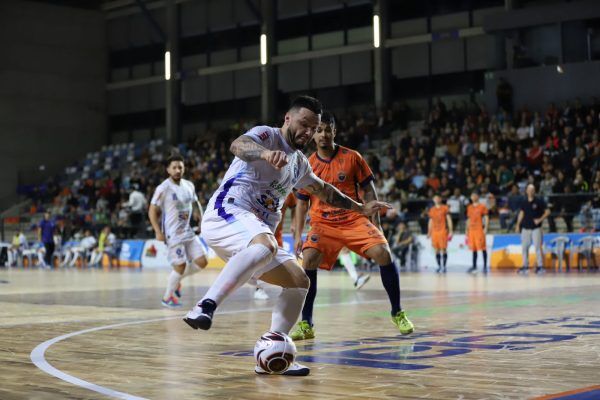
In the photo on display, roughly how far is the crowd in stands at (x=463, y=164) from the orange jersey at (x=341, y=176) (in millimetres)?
16708

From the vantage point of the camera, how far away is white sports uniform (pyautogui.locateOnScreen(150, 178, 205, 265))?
50.4ft

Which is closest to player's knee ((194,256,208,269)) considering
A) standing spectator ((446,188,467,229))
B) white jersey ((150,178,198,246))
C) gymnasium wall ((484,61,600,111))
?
white jersey ((150,178,198,246))

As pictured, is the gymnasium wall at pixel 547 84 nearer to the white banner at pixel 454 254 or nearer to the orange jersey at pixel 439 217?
the white banner at pixel 454 254

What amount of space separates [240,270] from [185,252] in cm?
868

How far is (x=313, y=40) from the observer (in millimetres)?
47656

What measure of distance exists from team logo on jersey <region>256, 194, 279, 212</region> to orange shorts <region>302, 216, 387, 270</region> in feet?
9.61

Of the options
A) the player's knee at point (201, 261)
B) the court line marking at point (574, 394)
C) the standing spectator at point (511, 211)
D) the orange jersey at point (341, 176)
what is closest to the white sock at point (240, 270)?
the court line marking at point (574, 394)

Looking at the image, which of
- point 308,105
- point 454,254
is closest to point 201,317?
point 308,105

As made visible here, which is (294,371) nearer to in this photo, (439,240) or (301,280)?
(301,280)

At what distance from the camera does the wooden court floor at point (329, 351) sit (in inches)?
248

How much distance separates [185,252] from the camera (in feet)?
50.7

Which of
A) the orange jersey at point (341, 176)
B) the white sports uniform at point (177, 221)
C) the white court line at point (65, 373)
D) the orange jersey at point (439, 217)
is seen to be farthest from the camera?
the orange jersey at point (439, 217)

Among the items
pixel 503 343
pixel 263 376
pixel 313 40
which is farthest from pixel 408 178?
pixel 263 376

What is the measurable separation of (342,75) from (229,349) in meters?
38.5
